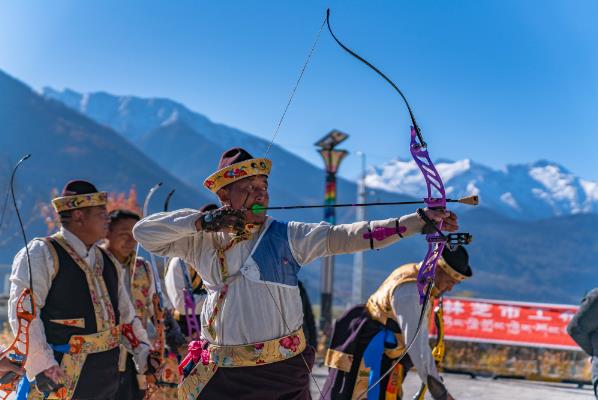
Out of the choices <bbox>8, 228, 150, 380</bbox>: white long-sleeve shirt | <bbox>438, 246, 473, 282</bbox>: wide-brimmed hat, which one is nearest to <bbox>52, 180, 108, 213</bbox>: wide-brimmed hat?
<bbox>8, 228, 150, 380</bbox>: white long-sleeve shirt

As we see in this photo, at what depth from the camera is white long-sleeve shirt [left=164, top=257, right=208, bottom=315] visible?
5.68 meters

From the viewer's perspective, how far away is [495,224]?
411 feet

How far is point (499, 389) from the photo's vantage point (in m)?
10.3

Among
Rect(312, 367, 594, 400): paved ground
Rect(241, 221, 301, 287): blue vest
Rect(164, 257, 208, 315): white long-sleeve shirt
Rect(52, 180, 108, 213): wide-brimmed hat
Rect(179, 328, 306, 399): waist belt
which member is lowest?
Rect(312, 367, 594, 400): paved ground

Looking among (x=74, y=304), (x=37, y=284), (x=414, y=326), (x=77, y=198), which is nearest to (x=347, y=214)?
(x=77, y=198)

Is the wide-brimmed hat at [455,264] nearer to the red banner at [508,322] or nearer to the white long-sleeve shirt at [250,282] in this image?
the white long-sleeve shirt at [250,282]

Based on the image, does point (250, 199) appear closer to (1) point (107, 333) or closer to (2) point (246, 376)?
(2) point (246, 376)

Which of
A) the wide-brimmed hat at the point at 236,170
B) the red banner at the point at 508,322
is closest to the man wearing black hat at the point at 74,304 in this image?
the wide-brimmed hat at the point at 236,170

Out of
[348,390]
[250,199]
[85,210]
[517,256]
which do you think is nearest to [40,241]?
[85,210]

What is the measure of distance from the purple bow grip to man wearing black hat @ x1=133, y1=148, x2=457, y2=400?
40mm

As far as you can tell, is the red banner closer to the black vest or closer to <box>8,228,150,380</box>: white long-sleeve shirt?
the black vest

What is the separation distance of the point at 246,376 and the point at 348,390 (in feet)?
5.28

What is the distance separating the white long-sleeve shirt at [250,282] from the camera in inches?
133

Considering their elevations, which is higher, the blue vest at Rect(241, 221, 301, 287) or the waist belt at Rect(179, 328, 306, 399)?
the blue vest at Rect(241, 221, 301, 287)
